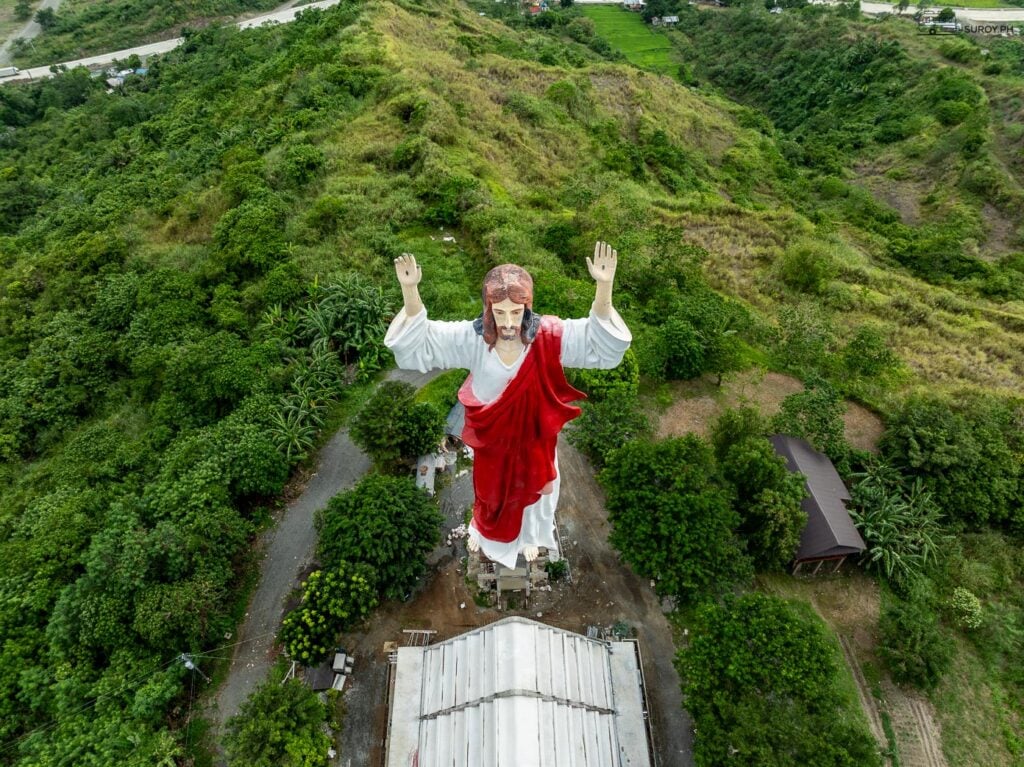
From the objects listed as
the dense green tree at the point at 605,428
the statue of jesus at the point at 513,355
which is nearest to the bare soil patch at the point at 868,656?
the dense green tree at the point at 605,428

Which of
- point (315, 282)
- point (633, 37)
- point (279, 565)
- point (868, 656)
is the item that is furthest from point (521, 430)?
point (633, 37)

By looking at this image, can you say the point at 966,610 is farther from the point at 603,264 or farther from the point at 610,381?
the point at 603,264

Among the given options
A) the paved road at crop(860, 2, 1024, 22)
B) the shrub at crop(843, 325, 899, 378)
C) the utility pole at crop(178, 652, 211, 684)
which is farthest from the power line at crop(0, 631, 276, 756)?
the paved road at crop(860, 2, 1024, 22)

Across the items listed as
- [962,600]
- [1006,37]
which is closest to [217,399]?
[962,600]

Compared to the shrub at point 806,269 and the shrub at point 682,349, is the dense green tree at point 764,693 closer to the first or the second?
the shrub at point 682,349

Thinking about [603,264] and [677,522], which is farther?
[677,522]

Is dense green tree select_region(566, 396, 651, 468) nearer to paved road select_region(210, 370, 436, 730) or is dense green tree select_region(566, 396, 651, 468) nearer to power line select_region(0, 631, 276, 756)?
paved road select_region(210, 370, 436, 730)
